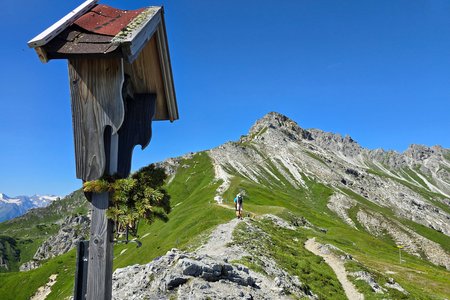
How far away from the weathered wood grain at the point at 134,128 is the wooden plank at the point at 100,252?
0.62 metres

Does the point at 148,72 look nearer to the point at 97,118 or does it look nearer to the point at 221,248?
the point at 97,118

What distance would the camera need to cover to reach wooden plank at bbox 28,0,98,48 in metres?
4.65

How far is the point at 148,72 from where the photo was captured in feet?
21.2

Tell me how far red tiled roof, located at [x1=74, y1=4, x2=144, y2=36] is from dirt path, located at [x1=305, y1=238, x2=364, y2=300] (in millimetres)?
27131

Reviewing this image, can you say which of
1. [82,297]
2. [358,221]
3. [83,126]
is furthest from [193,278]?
[358,221]

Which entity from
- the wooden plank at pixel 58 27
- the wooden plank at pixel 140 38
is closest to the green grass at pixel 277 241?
the wooden plank at pixel 140 38

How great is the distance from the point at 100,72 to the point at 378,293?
3011 centimetres

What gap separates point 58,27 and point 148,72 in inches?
75.0

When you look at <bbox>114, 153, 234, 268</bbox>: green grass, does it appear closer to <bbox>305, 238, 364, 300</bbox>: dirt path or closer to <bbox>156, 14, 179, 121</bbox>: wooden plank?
<bbox>305, 238, 364, 300</bbox>: dirt path

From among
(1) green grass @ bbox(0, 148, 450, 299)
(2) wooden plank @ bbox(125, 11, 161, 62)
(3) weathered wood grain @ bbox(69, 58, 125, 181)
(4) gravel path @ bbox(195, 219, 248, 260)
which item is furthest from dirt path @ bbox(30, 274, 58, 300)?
(2) wooden plank @ bbox(125, 11, 161, 62)

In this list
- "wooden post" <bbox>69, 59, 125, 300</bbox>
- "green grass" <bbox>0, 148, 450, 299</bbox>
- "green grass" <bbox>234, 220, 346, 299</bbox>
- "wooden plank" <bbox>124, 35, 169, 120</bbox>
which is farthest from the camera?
"green grass" <bbox>0, 148, 450, 299</bbox>

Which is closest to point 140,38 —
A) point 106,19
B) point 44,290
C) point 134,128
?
point 106,19

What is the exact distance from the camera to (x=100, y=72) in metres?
5.11

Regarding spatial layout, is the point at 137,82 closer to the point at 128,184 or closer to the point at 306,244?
the point at 128,184
